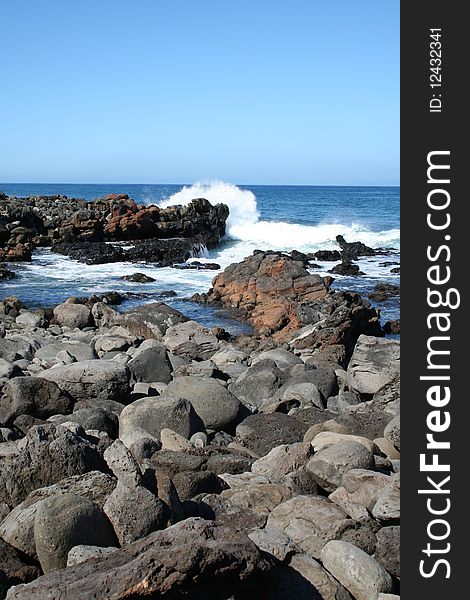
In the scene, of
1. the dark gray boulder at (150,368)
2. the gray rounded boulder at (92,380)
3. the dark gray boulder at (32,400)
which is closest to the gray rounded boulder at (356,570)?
the dark gray boulder at (32,400)

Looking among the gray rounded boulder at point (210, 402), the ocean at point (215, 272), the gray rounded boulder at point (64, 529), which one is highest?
the gray rounded boulder at point (64, 529)

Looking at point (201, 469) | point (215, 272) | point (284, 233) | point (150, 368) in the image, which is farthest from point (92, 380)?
point (284, 233)

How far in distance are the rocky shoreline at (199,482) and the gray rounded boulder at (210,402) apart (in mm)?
16

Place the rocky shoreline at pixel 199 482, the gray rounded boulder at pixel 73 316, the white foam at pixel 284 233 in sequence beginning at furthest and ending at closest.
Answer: the white foam at pixel 284 233 < the gray rounded boulder at pixel 73 316 < the rocky shoreline at pixel 199 482

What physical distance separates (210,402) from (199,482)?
9.04 feet

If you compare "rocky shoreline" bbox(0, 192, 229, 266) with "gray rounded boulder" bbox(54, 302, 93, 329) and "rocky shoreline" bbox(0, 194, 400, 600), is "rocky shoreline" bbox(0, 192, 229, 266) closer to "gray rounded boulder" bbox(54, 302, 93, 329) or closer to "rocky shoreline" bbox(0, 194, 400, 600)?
"gray rounded boulder" bbox(54, 302, 93, 329)

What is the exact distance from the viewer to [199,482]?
18.4ft

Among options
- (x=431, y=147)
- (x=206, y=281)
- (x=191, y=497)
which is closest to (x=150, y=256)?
(x=206, y=281)

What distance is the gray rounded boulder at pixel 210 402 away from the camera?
27.2 ft

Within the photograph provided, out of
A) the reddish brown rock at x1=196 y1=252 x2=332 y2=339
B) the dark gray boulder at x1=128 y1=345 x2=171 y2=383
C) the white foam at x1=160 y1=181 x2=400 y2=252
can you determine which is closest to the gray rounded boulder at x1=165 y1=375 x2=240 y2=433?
the dark gray boulder at x1=128 y1=345 x2=171 y2=383

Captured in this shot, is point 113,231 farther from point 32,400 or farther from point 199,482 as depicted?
point 199,482

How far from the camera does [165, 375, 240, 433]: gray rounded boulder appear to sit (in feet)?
27.2

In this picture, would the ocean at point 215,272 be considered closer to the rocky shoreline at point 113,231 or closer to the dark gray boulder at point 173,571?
the rocky shoreline at point 113,231

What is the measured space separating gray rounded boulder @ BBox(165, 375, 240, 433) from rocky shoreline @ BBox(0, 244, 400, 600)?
0.02 m
